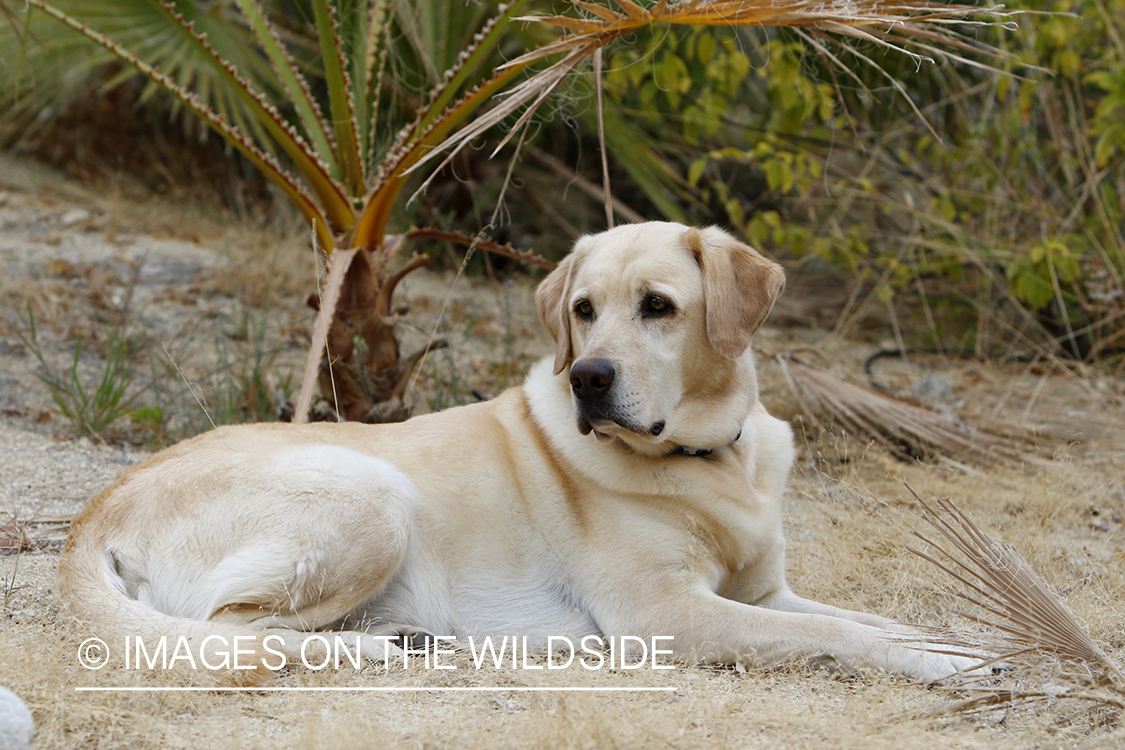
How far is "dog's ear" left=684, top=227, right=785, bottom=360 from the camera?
271 centimetres

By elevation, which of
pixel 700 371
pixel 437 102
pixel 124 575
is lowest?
pixel 124 575

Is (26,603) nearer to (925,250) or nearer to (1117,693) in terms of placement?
(1117,693)

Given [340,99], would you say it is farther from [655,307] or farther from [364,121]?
[655,307]

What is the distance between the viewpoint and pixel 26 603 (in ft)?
9.15

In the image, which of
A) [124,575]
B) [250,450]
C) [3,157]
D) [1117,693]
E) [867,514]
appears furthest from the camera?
[3,157]

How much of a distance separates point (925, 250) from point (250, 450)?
18.9 feet

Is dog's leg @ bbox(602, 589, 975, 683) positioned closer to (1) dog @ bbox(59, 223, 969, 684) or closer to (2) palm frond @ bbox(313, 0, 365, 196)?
(1) dog @ bbox(59, 223, 969, 684)

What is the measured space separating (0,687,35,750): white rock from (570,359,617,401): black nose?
4.89 ft

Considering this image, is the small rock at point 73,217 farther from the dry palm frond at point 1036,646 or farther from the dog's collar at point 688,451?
the dry palm frond at point 1036,646

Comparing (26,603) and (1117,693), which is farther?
(26,603)

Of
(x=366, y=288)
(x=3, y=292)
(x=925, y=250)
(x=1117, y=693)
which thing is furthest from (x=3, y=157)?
(x=1117, y=693)

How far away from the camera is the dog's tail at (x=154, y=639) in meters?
2.21

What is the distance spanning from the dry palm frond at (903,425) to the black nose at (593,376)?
2.24m

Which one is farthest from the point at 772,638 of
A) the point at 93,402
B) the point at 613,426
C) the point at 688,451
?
the point at 93,402
